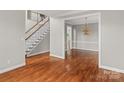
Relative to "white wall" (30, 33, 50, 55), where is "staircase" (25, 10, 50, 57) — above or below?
above

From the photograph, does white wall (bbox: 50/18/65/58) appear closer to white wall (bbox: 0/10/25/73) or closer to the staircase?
the staircase

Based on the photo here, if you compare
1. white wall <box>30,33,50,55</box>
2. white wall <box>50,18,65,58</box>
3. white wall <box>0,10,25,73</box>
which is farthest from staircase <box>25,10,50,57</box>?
white wall <box>0,10,25,73</box>

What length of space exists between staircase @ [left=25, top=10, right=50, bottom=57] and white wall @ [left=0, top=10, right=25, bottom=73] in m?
1.97

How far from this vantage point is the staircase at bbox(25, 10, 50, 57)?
273 inches

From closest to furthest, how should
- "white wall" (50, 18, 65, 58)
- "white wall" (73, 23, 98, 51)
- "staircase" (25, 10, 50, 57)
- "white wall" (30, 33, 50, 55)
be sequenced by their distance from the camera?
"white wall" (50, 18, 65, 58) → "staircase" (25, 10, 50, 57) → "white wall" (30, 33, 50, 55) → "white wall" (73, 23, 98, 51)

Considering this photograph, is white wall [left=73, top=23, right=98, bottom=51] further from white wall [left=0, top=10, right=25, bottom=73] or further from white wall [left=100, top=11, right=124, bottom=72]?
white wall [left=0, top=10, right=25, bottom=73]

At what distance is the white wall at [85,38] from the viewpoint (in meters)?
9.76

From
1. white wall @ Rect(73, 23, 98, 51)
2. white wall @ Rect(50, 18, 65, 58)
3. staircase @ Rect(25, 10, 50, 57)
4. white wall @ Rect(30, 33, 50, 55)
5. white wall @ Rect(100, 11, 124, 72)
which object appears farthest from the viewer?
white wall @ Rect(73, 23, 98, 51)

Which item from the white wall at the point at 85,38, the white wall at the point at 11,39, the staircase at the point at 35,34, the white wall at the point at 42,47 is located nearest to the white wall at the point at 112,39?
the white wall at the point at 11,39

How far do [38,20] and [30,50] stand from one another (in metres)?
3.39

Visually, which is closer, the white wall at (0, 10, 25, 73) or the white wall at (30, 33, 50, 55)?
the white wall at (0, 10, 25, 73)

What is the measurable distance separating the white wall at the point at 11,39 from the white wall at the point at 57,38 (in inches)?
87.7

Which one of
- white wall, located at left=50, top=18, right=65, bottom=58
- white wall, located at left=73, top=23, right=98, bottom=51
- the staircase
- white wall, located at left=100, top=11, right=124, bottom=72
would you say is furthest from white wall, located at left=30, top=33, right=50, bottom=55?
white wall, located at left=100, top=11, right=124, bottom=72
